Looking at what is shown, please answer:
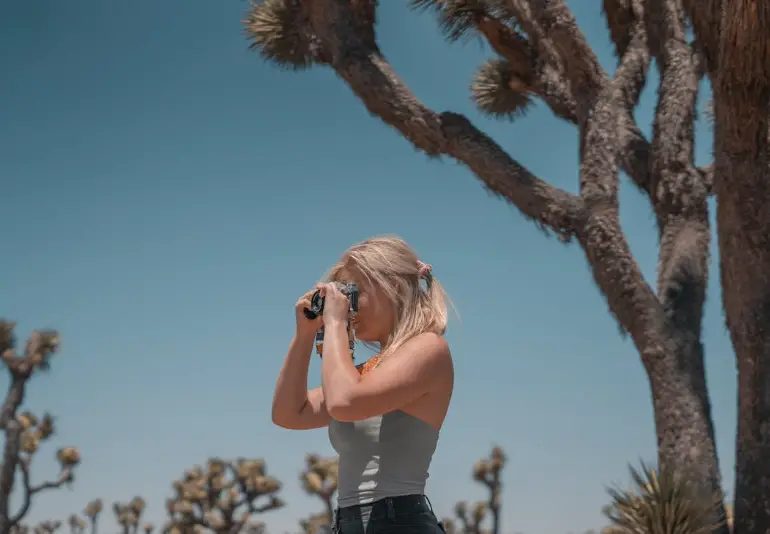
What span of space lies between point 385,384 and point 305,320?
402 mm

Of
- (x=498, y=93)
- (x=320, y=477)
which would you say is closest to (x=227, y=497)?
(x=320, y=477)

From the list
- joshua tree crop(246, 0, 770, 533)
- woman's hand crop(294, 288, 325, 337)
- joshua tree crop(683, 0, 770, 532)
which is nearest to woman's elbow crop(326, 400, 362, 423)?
woman's hand crop(294, 288, 325, 337)

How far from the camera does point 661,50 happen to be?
29.2ft

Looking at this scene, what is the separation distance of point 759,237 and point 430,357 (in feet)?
17.2

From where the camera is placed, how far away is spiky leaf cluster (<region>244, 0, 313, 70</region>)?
10.4 m

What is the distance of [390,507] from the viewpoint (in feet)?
6.77

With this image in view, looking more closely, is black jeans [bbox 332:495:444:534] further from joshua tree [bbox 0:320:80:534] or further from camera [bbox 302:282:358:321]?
joshua tree [bbox 0:320:80:534]

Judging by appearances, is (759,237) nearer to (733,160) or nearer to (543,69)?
(733,160)

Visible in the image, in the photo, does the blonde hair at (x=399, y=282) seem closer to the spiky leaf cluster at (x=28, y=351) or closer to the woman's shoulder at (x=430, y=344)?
the woman's shoulder at (x=430, y=344)

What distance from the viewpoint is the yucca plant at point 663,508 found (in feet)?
20.6

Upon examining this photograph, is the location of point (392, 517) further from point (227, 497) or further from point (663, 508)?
point (227, 497)

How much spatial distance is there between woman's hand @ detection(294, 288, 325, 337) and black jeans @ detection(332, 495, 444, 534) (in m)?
0.50

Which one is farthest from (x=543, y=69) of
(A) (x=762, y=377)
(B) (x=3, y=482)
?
(B) (x=3, y=482)

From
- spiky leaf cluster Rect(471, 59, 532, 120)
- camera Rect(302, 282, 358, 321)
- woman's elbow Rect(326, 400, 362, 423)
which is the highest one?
spiky leaf cluster Rect(471, 59, 532, 120)
